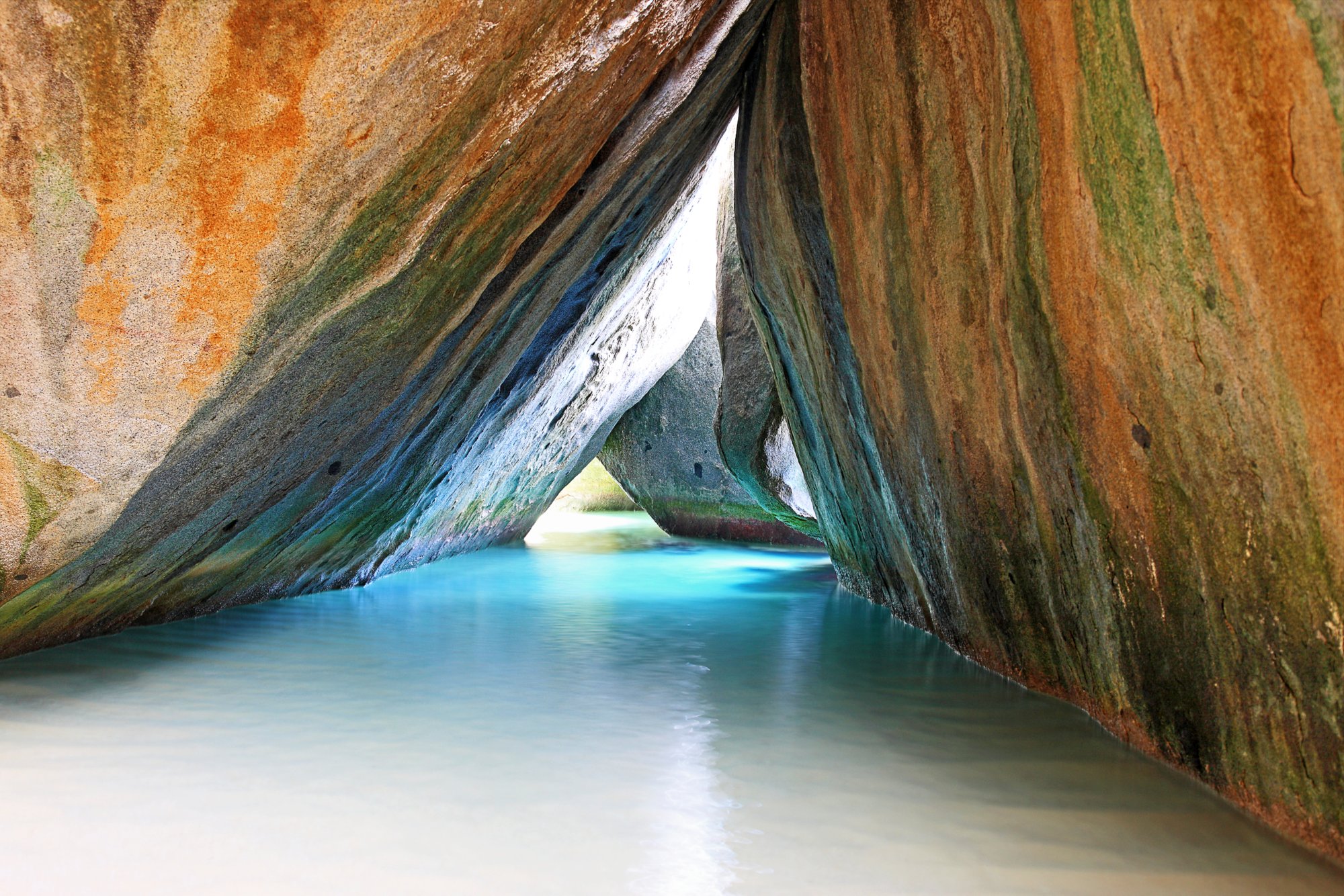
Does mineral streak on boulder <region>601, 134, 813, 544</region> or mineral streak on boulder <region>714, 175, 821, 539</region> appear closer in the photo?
mineral streak on boulder <region>714, 175, 821, 539</region>

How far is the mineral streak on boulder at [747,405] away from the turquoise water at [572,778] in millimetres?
4421

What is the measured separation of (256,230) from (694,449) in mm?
11277

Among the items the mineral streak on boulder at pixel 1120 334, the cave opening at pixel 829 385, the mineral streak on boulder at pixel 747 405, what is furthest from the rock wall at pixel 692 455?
the mineral streak on boulder at pixel 1120 334

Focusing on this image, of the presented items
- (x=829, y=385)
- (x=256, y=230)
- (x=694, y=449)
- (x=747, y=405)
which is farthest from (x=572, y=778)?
(x=694, y=449)

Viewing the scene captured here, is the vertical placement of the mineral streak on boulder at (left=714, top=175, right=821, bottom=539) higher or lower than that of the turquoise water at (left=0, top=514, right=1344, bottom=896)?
higher

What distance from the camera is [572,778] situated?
308 centimetres

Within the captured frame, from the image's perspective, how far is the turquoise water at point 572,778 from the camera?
7.89 ft

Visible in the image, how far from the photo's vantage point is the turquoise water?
2404 mm

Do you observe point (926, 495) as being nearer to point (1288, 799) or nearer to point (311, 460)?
point (1288, 799)

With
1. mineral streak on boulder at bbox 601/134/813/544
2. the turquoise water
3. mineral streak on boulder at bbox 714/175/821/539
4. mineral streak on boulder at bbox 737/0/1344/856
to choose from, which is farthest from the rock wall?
mineral streak on boulder at bbox 737/0/1344/856

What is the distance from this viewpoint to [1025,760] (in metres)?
3.34

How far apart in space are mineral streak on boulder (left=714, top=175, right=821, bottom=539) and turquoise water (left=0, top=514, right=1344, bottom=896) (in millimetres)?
4421

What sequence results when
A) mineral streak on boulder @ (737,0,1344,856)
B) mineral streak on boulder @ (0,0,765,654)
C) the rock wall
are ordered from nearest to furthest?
mineral streak on boulder @ (737,0,1344,856) → mineral streak on boulder @ (0,0,765,654) → the rock wall

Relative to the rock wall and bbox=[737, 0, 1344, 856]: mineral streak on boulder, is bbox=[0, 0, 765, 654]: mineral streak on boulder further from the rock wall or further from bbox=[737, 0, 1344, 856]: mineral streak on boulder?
the rock wall
